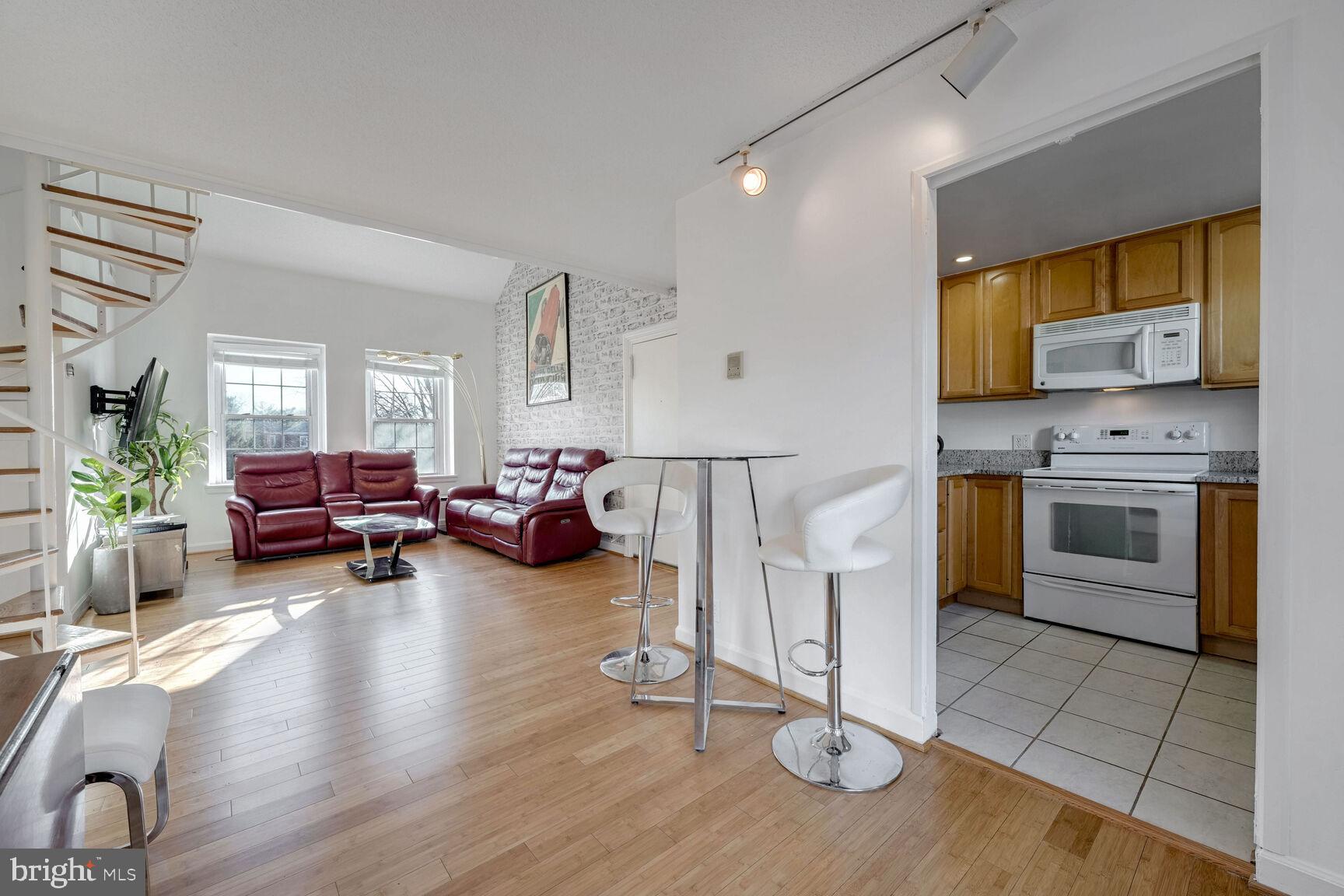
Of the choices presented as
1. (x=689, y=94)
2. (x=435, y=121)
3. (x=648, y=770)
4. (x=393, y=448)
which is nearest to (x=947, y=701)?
(x=648, y=770)

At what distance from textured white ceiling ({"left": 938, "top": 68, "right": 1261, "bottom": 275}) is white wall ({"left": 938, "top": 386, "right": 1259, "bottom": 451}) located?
3.15ft

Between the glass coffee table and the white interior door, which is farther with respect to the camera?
the white interior door

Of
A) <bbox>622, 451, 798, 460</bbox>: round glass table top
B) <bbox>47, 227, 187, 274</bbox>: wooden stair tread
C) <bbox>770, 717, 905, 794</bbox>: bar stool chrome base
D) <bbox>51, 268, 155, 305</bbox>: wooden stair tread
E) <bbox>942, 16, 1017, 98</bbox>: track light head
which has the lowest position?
<bbox>770, 717, 905, 794</bbox>: bar stool chrome base

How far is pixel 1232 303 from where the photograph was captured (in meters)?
2.80

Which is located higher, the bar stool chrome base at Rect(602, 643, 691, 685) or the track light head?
the track light head

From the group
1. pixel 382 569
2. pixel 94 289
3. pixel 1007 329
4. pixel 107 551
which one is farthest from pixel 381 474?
pixel 1007 329

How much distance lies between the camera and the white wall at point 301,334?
5441 mm

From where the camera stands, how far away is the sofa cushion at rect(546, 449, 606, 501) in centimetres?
521

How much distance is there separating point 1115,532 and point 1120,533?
2cm

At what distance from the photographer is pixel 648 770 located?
1.85 metres

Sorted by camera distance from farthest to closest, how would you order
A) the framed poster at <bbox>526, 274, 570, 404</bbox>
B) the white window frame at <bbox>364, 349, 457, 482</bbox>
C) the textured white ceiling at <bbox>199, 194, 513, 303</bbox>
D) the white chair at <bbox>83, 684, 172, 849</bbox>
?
the white window frame at <bbox>364, 349, 457, 482</bbox> < the framed poster at <bbox>526, 274, 570, 404</bbox> < the textured white ceiling at <bbox>199, 194, 513, 303</bbox> < the white chair at <bbox>83, 684, 172, 849</bbox>

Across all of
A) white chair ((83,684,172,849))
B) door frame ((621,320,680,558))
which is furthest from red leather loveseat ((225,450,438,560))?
white chair ((83,684,172,849))

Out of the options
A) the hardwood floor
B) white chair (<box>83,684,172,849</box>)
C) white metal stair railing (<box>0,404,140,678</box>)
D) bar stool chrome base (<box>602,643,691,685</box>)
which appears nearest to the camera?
white chair (<box>83,684,172,849</box>)

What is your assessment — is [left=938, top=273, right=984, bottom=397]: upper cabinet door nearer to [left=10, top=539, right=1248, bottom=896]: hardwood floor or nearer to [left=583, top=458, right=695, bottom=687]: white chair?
[left=583, top=458, right=695, bottom=687]: white chair
